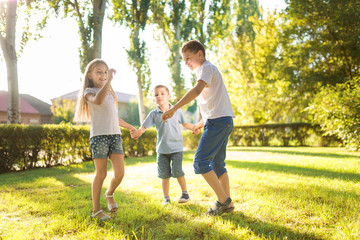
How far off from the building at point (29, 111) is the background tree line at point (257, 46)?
22.4m

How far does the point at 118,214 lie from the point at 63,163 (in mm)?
6460

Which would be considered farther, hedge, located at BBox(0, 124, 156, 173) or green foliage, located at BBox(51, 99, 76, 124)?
green foliage, located at BBox(51, 99, 76, 124)

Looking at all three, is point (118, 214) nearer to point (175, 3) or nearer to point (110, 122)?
point (110, 122)

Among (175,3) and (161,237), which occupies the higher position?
(175,3)

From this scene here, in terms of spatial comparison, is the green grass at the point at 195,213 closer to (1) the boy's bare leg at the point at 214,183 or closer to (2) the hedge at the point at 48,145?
(1) the boy's bare leg at the point at 214,183

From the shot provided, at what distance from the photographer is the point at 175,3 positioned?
17.6m

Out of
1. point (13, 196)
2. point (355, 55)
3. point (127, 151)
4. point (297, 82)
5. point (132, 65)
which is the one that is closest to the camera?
point (13, 196)

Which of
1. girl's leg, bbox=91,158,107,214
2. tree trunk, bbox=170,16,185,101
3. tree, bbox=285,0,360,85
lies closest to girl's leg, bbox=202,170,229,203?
girl's leg, bbox=91,158,107,214

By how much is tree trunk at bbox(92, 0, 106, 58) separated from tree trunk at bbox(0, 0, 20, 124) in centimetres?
280

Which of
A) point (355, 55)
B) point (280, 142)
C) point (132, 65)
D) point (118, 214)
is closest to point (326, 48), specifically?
point (355, 55)

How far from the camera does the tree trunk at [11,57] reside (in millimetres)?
8516

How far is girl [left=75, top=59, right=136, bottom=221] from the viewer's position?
2.93 meters

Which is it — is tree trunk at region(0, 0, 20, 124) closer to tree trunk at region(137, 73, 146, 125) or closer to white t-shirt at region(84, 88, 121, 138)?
white t-shirt at region(84, 88, 121, 138)

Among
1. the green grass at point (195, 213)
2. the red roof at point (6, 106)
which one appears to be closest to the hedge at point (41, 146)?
the green grass at point (195, 213)
